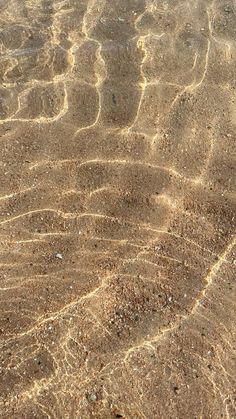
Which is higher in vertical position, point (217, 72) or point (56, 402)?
point (217, 72)

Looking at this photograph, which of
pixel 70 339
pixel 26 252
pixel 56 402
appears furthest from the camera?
pixel 26 252

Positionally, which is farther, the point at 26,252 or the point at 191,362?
the point at 26,252

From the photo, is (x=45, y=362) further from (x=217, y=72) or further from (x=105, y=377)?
(x=217, y=72)

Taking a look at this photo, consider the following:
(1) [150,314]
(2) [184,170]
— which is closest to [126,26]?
(2) [184,170]

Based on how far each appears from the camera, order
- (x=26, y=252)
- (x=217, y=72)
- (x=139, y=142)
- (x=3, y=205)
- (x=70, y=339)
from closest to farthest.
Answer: (x=70, y=339) → (x=26, y=252) → (x=3, y=205) → (x=139, y=142) → (x=217, y=72)

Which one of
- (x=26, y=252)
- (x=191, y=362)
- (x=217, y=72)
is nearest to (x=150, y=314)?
(x=191, y=362)

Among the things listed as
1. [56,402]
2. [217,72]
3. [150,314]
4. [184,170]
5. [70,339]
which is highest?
[217,72]
